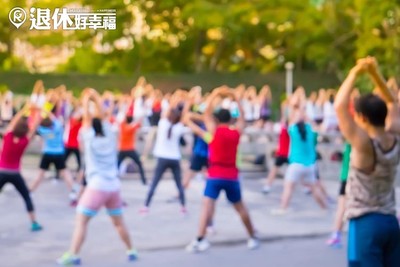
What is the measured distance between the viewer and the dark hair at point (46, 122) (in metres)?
11.0

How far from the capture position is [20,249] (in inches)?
315

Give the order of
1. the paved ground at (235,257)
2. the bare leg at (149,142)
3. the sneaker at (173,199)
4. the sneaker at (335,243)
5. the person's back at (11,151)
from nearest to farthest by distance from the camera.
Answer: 1. the paved ground at (235,257)
2. the sneaker at (335,243)
3. the person's back at (11,151)
4. the sneaker at (173,199)
5. the bare leg at (149,142)

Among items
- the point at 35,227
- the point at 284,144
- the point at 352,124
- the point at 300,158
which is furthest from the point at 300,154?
the point at 352,124

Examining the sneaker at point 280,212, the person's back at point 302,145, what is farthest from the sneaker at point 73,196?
the person's back at point 302,145

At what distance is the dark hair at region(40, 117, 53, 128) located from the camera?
1104 cm

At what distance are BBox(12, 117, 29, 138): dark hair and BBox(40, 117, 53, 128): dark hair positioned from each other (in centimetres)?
243

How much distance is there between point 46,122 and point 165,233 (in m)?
3.09

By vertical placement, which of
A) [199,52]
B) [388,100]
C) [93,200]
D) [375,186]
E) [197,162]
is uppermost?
[199,52]

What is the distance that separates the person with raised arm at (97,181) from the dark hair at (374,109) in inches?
138

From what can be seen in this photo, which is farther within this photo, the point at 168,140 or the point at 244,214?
the point at 168,140

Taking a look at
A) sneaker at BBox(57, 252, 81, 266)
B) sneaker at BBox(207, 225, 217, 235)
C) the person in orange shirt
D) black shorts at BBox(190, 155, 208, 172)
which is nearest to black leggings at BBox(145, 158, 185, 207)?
black shorts at BBox(190, 155, 208, 172)

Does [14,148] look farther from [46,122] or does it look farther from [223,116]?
[223,116]

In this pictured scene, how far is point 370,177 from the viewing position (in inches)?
167

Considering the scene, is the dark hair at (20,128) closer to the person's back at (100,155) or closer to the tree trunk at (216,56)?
the person's back at (100,155)
